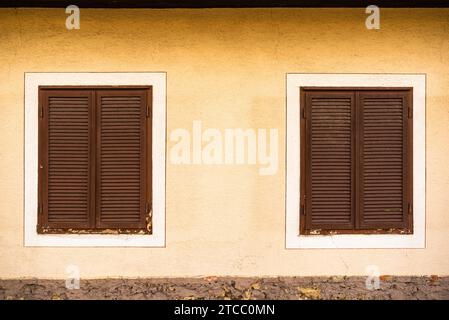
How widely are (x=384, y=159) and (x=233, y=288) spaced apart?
2.11m

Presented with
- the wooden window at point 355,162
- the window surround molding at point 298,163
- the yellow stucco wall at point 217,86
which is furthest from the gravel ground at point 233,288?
the wooden window at point 355,162

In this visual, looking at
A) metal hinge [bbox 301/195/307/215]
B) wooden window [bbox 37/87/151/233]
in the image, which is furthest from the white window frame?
metal hinge [bbox 301/195/307/215]

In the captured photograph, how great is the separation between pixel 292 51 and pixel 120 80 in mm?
1844

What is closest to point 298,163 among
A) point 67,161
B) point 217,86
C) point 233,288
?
point 217,86

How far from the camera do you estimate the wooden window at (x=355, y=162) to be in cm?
523

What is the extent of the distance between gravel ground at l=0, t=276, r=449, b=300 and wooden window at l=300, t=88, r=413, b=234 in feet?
1.82

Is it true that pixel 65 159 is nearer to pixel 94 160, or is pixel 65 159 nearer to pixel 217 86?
pixel 94 160

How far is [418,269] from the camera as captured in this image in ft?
17.3

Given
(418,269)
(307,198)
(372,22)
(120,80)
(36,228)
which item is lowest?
(418,269)

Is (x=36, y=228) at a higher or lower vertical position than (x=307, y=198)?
lower

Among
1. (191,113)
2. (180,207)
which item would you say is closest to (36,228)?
(180,207)

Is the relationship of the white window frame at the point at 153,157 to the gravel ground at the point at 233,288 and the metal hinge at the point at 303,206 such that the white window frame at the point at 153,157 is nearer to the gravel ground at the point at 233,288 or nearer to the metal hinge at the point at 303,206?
the gravel ground at the point at 233,288

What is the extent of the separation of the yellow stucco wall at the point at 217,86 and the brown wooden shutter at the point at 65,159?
0.80ft
